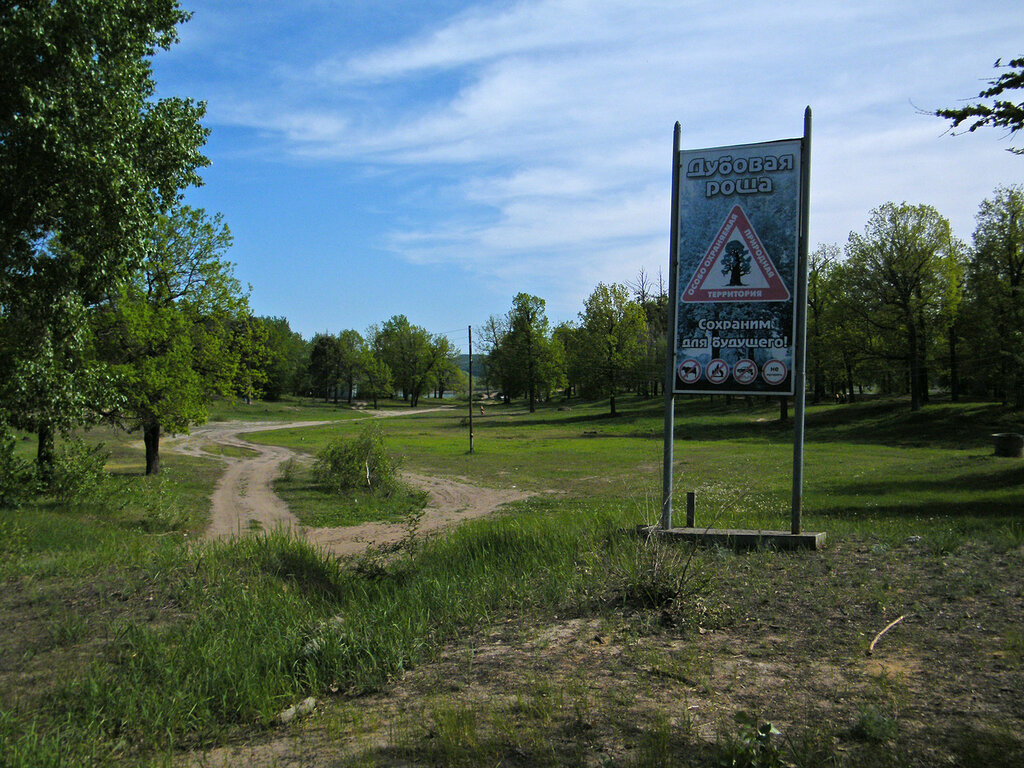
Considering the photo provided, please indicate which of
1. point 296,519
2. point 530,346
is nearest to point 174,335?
point 296,519

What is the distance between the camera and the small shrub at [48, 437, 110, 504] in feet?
51.5

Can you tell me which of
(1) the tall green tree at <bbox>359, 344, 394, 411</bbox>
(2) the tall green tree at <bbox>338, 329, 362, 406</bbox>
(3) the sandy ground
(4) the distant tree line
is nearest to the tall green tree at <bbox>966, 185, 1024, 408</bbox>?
(4) the distant tree line

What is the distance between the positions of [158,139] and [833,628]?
42.6 feet

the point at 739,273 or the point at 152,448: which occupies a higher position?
the point at 739,273

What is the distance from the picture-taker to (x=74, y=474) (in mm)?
15766

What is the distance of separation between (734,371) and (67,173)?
9870mm

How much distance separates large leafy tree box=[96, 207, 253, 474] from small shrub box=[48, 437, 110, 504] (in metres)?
6.62

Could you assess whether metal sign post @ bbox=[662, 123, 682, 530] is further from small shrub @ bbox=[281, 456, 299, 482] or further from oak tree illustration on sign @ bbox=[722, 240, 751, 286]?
small shrub @ bbox=[281, 456, 299, 482]

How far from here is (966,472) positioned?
25797mm

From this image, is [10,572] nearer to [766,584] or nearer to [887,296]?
[766,584]

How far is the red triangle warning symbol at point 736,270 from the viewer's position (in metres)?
9.45

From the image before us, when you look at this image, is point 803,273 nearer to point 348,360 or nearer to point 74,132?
point 74,132

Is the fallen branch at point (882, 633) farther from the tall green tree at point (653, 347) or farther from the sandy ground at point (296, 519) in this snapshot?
the tall green tree at point (653, 347)

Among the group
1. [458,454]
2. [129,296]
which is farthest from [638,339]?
[129,296]
